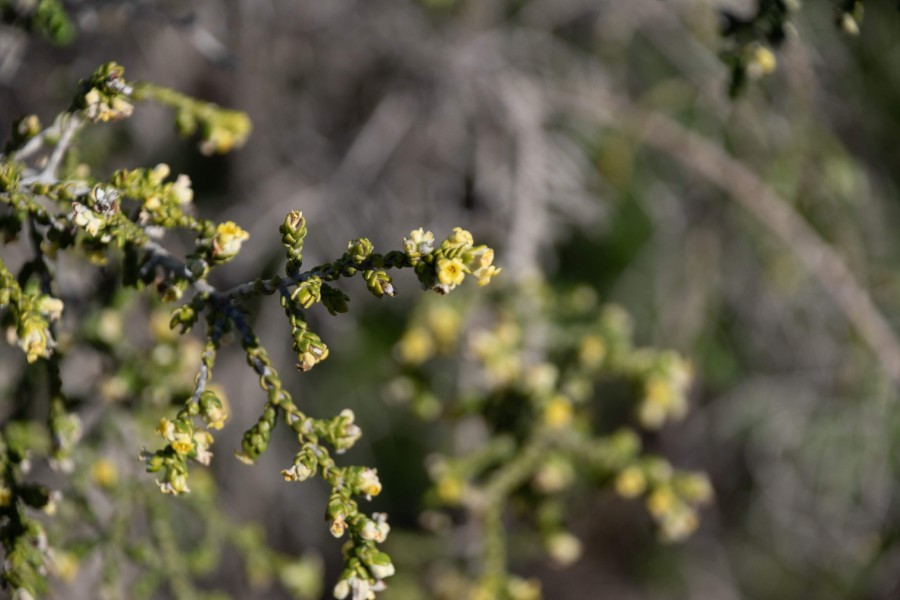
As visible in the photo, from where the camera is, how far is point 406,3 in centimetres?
350

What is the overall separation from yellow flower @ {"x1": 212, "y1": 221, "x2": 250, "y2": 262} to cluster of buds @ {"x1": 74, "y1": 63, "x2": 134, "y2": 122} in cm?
28

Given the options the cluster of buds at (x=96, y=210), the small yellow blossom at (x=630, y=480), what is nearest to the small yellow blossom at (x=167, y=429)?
Result: the cluster of buds at (x=96, y=210)

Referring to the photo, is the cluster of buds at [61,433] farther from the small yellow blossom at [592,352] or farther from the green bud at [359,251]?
the small yellow blossom at [592,352]

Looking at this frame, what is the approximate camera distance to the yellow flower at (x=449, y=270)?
1325 mm

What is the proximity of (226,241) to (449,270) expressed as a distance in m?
0.40

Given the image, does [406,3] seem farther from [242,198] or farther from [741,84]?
[741,84]

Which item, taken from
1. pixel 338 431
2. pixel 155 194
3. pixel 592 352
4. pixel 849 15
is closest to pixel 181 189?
pixel 155 194

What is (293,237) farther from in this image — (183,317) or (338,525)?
(338,525)

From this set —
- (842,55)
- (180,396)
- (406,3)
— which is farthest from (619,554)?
(180,396)

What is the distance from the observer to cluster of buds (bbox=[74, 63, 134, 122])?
60.7 inches

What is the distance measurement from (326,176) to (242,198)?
38 cm

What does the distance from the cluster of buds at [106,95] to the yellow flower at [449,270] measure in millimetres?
652

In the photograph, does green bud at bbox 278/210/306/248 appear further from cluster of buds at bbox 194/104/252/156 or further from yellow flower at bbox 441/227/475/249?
cluster of buds at bbox 194/104/252/156

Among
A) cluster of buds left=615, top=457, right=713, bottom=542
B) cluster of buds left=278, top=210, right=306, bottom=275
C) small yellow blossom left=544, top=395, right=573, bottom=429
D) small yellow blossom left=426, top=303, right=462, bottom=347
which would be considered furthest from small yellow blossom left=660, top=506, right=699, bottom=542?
cluster of buds left=278, top=210, right=306, bottom=275
